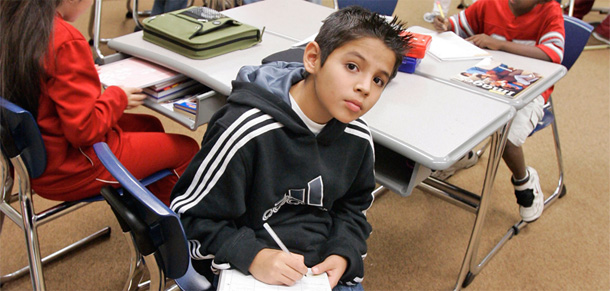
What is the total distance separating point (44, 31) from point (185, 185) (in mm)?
500

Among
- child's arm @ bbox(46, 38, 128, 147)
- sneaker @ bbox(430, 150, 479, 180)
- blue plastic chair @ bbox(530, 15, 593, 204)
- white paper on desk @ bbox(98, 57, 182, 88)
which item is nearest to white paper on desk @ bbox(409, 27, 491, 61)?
blue plastic chair @ bbox(530, 15, 593, 204)

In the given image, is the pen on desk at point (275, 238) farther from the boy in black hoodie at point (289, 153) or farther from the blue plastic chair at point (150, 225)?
the blue plastic chair at point (150, 225)

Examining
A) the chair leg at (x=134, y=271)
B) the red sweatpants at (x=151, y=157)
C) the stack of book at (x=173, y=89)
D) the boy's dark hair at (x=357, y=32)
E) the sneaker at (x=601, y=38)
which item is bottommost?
the sneaker at (x=601, y=38)

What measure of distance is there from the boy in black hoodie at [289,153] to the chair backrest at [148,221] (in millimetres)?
112

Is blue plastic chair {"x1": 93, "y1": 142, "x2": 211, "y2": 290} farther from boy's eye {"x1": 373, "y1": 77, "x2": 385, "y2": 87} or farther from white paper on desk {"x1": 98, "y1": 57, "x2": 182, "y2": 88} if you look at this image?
white paper on desk {"x1": 98, "y1": 57, "x2": 182, "y2": 88}

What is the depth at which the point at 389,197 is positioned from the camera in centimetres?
223

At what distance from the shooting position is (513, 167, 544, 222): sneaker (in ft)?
6.52

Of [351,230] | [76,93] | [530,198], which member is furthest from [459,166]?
[76,93]

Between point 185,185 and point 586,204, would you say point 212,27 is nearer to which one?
point 185,185

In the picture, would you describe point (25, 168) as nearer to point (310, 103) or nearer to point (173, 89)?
point (173, 89)

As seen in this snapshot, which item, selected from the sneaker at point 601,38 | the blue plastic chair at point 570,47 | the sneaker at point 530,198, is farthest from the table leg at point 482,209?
the sneaker at point 601,38

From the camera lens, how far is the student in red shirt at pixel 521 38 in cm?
181

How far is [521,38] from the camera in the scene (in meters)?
1.99

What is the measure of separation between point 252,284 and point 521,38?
1.62 metres
